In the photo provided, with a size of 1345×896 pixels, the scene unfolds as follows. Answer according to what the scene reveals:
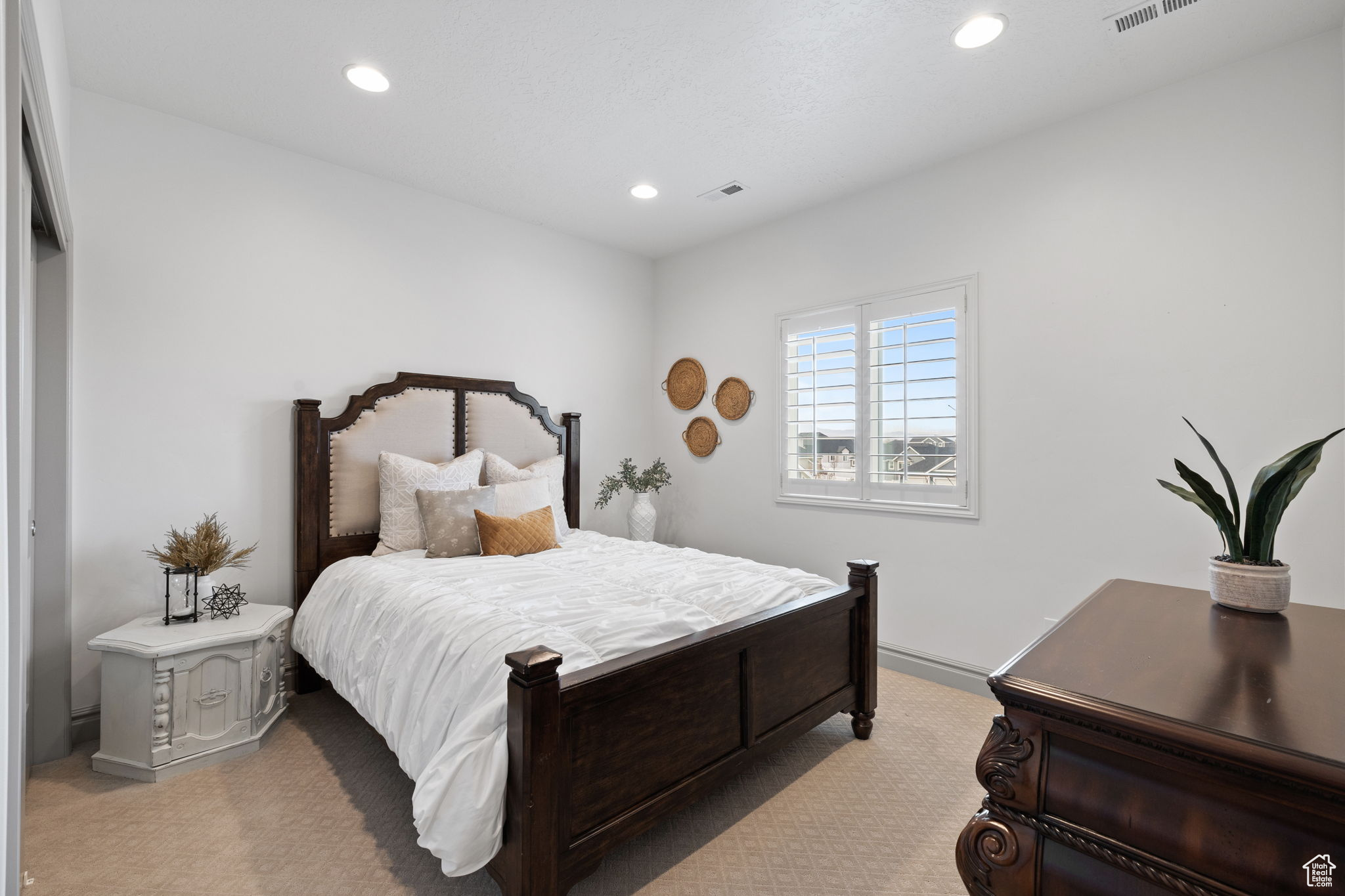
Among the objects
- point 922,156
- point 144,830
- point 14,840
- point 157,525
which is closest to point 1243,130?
point 922,156

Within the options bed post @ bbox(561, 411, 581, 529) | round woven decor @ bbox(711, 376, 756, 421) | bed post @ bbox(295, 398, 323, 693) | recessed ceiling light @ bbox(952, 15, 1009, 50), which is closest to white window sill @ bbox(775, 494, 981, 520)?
round woven decor @ bbox(711, 376, 756, 421)

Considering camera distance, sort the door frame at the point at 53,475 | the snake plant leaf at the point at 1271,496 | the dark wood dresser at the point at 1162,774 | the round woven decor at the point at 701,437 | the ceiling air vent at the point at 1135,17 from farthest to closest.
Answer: the round woven decor at the point at 701,437
the door frame at the point at 53,475
the ceiling air vent at the point at 1135,17
the snake plant leaf at the point at 1271,496
the dark wood dresser at the point at 1162,774

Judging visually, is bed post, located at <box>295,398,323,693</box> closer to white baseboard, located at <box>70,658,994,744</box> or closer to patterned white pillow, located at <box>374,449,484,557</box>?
white baseboard, located at <box>70,658,994,744</box>

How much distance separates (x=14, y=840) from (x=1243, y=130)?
4316 mm

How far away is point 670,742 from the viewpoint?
71.9 inches

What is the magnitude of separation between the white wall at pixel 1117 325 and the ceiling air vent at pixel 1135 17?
559 mm

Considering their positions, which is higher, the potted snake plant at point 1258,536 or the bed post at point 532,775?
the potted snake plant at point 1258,536

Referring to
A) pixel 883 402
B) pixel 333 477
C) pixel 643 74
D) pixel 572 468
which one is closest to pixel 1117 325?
pixel 883 402

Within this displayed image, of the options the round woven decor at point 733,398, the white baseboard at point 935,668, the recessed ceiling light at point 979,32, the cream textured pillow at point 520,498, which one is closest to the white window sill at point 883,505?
the round woven decor at point 733,398

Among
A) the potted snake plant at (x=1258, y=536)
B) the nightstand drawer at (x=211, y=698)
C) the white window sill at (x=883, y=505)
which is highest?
the potted snake plant at (x=1258, y=536)

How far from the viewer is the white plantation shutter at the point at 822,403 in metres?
3.58

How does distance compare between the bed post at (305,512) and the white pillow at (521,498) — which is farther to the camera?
the white pillow at (521,498)

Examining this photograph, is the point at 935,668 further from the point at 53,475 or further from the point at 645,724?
the point at 53,475

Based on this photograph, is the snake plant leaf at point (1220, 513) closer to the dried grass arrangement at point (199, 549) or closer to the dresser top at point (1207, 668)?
the dresser top at point (1207, 668)
